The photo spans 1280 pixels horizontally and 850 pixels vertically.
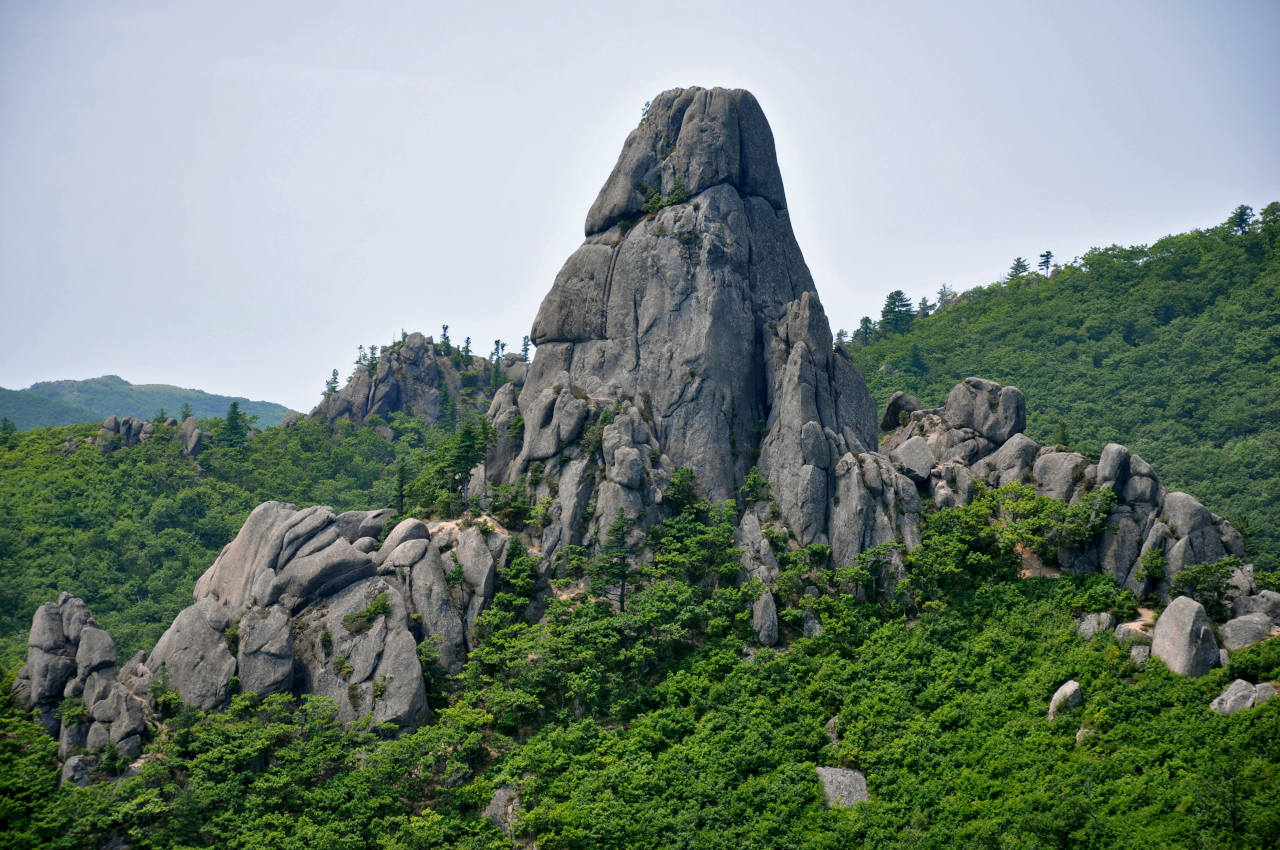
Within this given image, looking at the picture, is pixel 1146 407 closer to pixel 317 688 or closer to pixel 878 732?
pixel 878 732

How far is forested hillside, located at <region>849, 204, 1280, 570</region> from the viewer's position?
2462 inches

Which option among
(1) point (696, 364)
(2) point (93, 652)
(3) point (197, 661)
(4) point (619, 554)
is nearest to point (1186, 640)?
(4) point (619, 554)

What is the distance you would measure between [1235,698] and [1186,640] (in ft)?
9.45

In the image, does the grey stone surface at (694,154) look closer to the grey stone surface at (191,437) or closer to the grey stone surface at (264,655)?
the grey stone surface at (264,655)

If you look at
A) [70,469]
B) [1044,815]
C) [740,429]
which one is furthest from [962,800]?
[70,469]

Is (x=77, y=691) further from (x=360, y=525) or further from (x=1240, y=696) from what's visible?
(x=1240, y=696)

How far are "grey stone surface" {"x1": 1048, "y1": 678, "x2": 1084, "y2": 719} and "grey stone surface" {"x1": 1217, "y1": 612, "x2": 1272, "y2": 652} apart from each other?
6.57 meters

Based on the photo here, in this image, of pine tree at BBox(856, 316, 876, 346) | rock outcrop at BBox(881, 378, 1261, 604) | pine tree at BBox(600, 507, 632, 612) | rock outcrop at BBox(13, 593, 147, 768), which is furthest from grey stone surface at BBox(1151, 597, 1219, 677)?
pine tree at BBox(856, 316, 876, 346)

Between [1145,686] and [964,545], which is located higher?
[964,545]

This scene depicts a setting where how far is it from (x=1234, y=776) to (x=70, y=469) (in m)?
83.7

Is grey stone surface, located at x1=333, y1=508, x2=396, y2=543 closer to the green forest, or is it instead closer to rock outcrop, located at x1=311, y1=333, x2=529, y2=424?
the green forest

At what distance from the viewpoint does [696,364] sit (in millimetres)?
51031

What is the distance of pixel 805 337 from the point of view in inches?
2019

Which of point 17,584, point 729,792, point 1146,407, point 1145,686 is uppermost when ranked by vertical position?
point 1146,407
